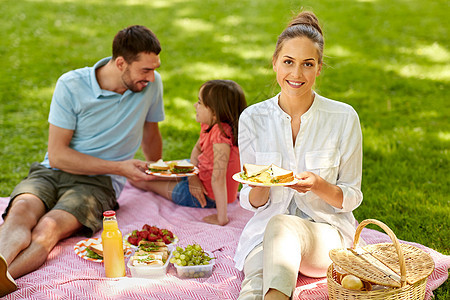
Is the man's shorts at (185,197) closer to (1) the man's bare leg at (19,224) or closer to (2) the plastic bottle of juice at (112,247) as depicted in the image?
(1) the man's bare leg at (19,224)

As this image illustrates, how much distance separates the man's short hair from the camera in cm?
404

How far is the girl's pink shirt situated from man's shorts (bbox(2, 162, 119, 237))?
28.0 inches

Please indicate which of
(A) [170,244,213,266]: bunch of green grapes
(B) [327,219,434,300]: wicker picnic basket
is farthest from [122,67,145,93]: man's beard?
(B) [327,219,434,300]: wicker picnic basket

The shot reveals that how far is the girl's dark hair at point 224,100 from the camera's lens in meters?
3.95

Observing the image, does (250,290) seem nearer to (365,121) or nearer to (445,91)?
(365,121)

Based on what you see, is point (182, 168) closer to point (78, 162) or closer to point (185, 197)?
point (185, 197)

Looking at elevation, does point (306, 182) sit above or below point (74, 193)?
above

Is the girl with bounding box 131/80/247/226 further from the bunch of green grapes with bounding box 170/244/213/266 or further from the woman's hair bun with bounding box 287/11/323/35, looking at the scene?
the woman's hair bun with bounding box 287/11/323/35

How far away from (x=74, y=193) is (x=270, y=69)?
65.4 inches

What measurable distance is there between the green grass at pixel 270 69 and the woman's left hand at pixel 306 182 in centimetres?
78

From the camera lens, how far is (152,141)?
181 inches

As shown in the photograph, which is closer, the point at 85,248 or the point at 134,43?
the point at 85,248

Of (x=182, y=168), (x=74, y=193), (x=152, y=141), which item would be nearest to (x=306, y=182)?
(x=182, y=168)

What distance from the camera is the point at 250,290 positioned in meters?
2.67
